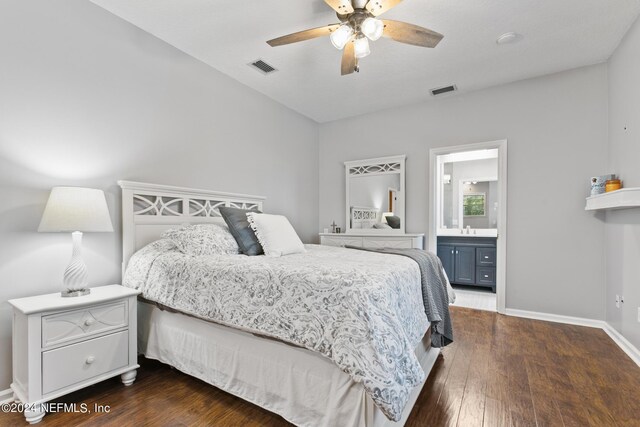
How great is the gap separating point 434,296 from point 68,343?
2.36 m

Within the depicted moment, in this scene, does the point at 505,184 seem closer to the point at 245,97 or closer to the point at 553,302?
the point at 553,302

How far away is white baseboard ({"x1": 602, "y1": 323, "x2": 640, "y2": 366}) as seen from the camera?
231cm

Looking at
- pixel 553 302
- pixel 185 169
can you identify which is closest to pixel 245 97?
pixel 185 169

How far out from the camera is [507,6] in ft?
7.45

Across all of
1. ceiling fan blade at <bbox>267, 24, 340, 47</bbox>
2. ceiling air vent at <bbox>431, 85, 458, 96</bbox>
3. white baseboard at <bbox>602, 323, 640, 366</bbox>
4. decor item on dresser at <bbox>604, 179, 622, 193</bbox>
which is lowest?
white baseboard at <bbox>602, 323, 640, 366</bbox>

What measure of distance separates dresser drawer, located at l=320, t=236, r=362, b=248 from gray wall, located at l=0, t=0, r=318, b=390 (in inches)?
63.8

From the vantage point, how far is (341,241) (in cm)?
443

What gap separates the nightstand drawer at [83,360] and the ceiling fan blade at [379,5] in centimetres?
270

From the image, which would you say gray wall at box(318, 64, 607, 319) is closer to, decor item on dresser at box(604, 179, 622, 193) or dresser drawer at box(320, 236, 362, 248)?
decor item on dresser at box(604, 179, 622, 193)

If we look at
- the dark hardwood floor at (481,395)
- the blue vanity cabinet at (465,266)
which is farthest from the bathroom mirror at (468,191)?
the dark hardwood floor at (481,395)

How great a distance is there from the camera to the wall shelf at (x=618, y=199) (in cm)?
213

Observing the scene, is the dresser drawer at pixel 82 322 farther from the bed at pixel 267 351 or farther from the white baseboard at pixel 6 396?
the white baseboard at pixel 6 396

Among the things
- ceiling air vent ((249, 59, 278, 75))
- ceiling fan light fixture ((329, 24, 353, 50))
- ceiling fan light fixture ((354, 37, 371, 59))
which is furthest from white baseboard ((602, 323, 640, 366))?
ceiling air vent ((249, 59, 278, 75))

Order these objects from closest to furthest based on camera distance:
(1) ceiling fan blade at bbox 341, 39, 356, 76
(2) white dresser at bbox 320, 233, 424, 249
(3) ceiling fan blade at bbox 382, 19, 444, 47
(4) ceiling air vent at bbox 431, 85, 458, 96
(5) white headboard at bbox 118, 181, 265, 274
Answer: (3) ceiling fan blade at bbox 382, 19, 444, 47
(1) ceiling fan blade at bbox 341, 39, 356, 76
(5) white headboard at bbox 118, 181, 265, 274
(4) ceiling air vent at bbox 431, 85, 458, 96
(2) white dresser at bbox 320, 233, 424, 249
